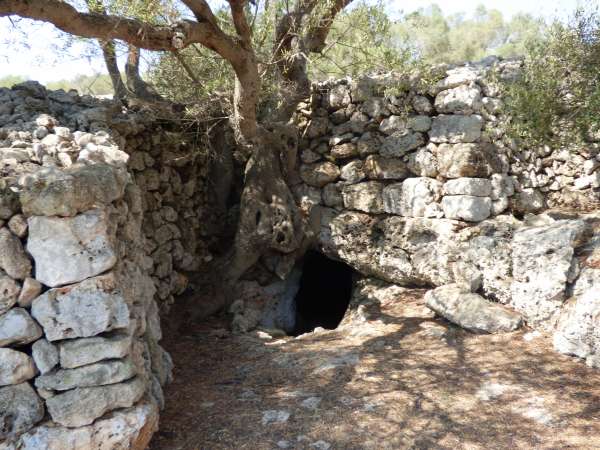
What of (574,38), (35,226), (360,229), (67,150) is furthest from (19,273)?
(574,38)

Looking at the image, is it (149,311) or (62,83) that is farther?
(62,83)

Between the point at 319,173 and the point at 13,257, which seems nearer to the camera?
the point at 13,257

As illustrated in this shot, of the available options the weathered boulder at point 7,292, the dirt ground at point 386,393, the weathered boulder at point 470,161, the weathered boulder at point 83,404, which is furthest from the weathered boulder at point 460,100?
the weathered boulder at point 7,292

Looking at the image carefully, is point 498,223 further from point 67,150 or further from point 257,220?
point 67,150

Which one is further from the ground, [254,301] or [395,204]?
[395,204]

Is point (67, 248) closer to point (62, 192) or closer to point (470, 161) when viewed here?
point (62, 192)

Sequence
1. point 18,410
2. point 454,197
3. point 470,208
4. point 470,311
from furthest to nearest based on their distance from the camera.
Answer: point 454,197, point 470,208, point 470,311, point 18,410

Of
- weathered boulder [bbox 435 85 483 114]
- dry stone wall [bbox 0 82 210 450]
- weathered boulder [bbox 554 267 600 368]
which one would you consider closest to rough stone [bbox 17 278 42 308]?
dry stone wall [bbox 0 82 210 450]

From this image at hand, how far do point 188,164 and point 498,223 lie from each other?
4092mm

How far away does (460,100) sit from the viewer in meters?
5.93

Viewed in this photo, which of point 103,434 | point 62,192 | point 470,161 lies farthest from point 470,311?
point 62,192

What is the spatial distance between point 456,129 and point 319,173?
200 centimetres

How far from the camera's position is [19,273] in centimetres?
290

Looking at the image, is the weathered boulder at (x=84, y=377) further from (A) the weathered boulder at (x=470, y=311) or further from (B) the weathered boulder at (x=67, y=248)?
(A) the weathered boulder at (x=470, y=311)
